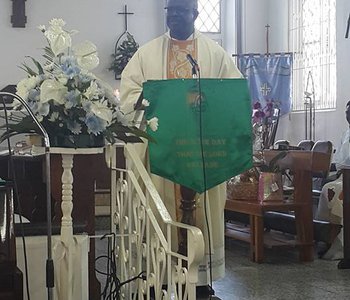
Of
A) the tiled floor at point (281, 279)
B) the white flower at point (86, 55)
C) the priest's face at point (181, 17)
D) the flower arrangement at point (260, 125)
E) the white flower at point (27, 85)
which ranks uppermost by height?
the priest's face at point (181, 17)

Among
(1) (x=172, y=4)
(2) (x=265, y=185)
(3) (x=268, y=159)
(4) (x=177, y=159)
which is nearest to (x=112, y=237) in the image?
(4) (x=177, y=159)

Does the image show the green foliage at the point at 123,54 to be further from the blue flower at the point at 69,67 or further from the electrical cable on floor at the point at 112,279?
the blue flower at the point at 69,67

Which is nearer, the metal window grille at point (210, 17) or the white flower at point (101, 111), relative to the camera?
the white flower at point (101, 111)

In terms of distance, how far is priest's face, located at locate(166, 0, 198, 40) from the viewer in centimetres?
366

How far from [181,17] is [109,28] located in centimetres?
681

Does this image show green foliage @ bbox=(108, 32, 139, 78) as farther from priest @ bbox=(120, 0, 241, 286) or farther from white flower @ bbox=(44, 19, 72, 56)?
white flower @ bbox=(44, 19, 72, 56)

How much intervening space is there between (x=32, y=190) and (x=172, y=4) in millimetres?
1485

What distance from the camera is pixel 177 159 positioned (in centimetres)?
327

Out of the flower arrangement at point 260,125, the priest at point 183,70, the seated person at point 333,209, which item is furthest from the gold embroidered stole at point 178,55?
the seated person at point 333,209

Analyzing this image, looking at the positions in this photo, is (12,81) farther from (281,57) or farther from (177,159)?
(177,159)

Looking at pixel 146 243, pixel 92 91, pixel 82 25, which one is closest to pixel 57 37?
pixel 92 91

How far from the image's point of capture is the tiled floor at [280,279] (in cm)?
409

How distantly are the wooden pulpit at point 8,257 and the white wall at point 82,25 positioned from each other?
25.4ft

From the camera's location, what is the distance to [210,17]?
11305 mm
